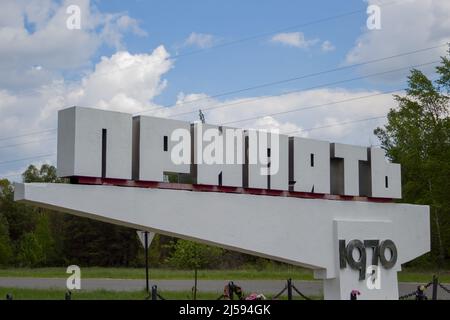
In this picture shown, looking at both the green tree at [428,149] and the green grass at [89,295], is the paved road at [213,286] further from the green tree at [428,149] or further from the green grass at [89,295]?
the green tree at [428,149]

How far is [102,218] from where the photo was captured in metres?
13.8

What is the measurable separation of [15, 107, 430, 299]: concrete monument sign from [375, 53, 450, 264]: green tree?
18.6 meters

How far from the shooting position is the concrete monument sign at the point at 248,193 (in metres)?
13.8

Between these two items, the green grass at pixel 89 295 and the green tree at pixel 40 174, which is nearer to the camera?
the green grass at pixel 89 295

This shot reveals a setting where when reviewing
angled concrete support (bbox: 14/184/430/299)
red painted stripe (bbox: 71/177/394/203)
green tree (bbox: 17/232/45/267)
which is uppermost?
red painted stripe (bbox: 71/177/394/203)

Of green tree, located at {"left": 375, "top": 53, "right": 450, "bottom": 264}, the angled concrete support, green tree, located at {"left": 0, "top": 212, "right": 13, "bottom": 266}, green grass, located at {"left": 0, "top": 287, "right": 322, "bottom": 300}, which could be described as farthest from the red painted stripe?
green tree, located at {"left": 0, "top": 212, "right": 13, "bottom": 266}

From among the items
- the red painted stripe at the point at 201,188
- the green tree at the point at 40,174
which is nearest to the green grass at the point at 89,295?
the red painted stripe at the point at 201,188

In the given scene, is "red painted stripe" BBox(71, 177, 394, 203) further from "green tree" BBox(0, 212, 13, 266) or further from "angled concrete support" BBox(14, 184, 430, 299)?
"green tree" BBox(0, 212, 13, 266)

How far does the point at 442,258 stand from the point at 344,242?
27.3 m

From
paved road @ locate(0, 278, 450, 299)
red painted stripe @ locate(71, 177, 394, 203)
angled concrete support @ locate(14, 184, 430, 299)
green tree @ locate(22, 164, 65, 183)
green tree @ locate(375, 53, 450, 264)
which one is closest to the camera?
angled concrete support @ locate(14, 184, 430, 299)

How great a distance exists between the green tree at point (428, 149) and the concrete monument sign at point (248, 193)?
1857 centimetres

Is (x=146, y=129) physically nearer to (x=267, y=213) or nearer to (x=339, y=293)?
(x=267, y=213)

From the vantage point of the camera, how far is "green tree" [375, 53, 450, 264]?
3894 centimetres
